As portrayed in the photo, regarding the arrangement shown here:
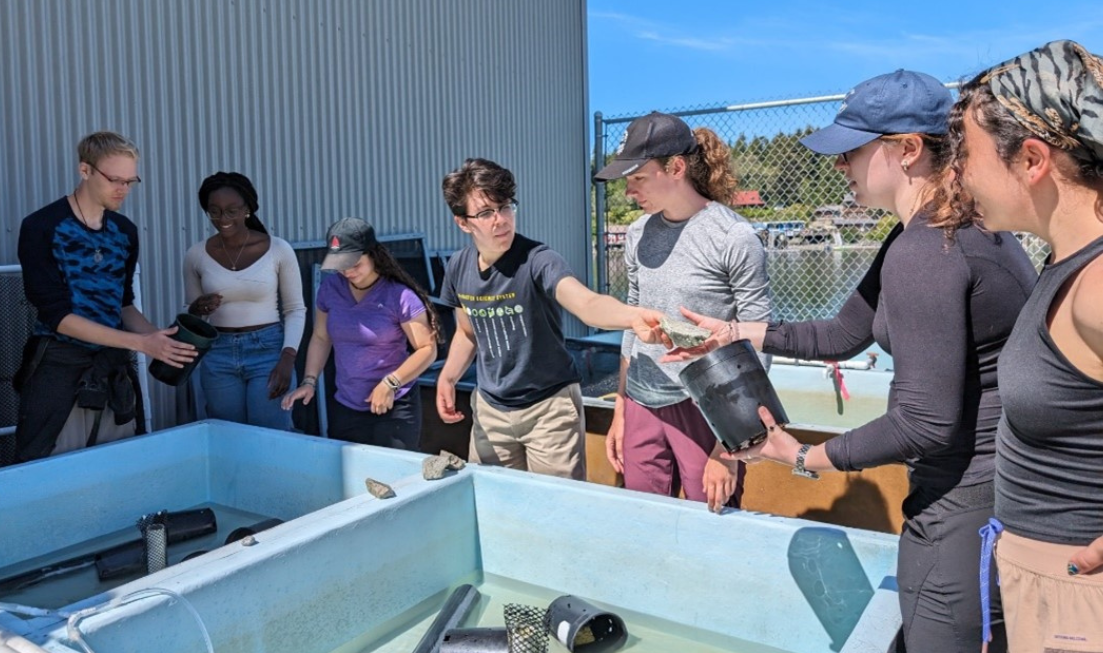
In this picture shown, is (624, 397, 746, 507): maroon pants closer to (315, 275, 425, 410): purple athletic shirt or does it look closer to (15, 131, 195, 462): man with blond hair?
(315, 275, 425, 410): purple athletic shirt

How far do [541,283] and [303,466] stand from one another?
118 cm

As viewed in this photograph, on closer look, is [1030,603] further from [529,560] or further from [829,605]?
[529,560]

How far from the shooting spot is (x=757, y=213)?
643 cm

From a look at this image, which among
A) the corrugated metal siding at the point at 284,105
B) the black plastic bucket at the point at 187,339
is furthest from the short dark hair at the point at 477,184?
the corrugated metal siding at the point at 284,105

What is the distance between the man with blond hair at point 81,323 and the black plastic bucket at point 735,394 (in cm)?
208

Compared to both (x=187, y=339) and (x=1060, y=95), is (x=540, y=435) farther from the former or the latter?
(x=1060, y=95)

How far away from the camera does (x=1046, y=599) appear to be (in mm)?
1263

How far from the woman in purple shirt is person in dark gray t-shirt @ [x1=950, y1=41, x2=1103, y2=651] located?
242cm

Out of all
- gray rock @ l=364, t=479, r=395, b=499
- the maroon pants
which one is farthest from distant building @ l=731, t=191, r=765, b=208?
gray rock @ l=364, t=479, r=395, b=499

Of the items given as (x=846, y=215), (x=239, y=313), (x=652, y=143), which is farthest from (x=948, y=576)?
(x=846, y=215)

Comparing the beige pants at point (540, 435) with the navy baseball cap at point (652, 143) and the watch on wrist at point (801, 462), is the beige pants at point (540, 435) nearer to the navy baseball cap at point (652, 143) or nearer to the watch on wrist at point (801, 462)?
the navy baseball cap at point (652, 143)

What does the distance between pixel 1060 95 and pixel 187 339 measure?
9.50 feet

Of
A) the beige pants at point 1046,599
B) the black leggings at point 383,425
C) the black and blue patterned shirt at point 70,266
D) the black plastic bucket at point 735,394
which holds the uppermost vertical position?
the black and blue patterned shirt at point 70,266

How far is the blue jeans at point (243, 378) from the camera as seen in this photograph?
3.69 m
